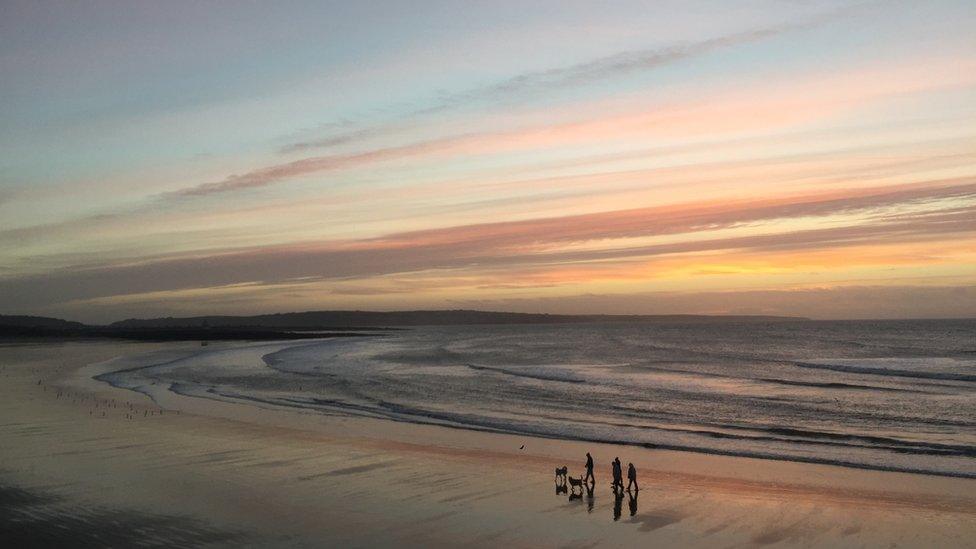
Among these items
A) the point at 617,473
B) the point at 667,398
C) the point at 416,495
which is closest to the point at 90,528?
the point at 416,495

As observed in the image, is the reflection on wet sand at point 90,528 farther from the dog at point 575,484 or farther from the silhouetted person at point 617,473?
the silhouetted person at point 617,473

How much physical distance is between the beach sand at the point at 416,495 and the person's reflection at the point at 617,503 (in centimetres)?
10

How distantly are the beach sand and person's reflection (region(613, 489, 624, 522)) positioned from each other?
10 centimetres

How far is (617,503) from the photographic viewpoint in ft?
59.4

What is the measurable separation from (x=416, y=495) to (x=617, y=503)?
4991mm

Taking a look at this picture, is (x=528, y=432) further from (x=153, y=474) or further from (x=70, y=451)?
(x=70, y=451)

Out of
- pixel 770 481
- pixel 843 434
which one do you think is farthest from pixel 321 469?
pixel 843 434

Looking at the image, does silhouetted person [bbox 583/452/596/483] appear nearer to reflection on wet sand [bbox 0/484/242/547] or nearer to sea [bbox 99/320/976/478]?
sea [bbox 99/320/976/478]

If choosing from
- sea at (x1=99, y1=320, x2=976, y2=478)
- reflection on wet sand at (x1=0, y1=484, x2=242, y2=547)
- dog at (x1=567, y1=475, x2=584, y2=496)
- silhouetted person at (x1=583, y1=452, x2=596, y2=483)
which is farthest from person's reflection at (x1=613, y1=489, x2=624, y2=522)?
reflection on wet sand at (x1=0, y1=484, x2=242, y2=547)

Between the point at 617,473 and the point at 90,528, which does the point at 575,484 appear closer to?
the point at 617,473

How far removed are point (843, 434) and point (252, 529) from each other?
2232 cm

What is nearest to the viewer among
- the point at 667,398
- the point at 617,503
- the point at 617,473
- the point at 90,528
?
the point at 90,528

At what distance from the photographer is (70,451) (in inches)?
949

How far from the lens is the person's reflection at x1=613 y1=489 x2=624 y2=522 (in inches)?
671
